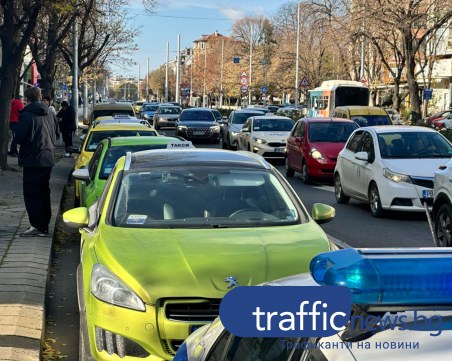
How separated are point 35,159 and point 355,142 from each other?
7313 millimetres

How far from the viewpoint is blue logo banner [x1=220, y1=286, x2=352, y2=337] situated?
1856 millimetres

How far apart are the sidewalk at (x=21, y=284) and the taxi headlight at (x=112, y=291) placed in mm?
739

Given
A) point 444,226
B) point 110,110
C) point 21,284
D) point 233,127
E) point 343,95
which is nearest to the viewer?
point 21,284

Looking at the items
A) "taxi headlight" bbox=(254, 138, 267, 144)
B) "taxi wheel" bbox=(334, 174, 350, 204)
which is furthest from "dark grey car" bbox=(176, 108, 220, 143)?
"taxi wheel" bbox=(334, 174, 350, 204)

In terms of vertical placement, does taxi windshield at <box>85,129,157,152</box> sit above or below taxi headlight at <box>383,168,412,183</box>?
above

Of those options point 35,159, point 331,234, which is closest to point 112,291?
point 35,159

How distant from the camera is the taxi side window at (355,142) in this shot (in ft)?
50.6

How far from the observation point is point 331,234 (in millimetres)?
11938

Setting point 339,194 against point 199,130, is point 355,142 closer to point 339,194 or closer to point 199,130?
point 339,194

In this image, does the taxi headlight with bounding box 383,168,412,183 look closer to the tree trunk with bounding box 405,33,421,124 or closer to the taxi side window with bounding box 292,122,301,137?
the taxi side window with bounding box 292,122,301,137

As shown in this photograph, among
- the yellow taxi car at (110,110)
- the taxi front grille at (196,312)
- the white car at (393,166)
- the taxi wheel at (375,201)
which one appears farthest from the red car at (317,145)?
the taxi front grille at (196,312)

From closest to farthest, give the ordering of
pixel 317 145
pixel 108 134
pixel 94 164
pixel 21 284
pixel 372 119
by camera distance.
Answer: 1. pixel 21 284
2. pixel 94 164
3. pixel 108 134
4. pixel 317 145
5. pixel 372 119

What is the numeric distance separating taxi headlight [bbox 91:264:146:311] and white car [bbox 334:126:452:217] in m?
8.11

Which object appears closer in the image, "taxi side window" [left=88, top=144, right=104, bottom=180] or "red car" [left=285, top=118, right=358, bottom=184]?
"taxi side window" [left=88, top=144, right=104, bottom=180]
